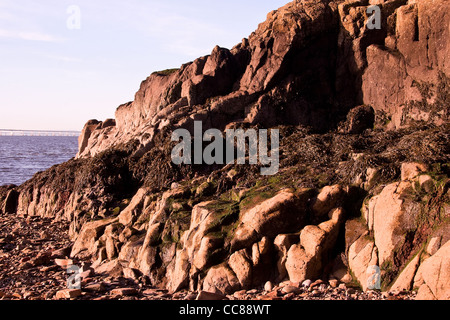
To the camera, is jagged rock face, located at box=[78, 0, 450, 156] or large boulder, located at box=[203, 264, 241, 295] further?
jagged rock face, located at box=[78, 0, 450, 156]

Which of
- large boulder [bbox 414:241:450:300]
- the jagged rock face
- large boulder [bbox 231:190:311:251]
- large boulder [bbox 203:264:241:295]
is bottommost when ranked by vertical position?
large boulder [bbox 203:264:241:295]

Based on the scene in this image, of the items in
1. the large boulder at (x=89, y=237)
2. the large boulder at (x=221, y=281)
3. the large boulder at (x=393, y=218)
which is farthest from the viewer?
the large boulder at (x=89, y=237)

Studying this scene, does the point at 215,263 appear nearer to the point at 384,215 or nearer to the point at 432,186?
the point at 384,215

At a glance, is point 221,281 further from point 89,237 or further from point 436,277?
point 89,237

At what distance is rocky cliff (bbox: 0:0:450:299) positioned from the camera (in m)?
10.7

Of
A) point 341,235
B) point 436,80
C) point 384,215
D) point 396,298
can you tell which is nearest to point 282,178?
point 341,235

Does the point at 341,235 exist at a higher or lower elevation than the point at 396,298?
higher

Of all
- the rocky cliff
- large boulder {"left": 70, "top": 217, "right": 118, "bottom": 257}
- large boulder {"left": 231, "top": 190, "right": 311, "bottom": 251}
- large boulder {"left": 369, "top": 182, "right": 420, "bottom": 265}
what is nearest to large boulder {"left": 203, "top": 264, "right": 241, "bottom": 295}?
the rocky cliff

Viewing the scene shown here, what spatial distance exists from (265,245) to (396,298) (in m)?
3.37

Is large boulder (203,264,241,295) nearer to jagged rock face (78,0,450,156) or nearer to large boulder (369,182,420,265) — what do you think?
large boulder (369,182,420,265)

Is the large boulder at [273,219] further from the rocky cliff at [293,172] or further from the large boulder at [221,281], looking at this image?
the large boulder at [221,281]

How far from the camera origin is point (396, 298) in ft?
29.7

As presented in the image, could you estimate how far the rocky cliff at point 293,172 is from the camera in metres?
10.7

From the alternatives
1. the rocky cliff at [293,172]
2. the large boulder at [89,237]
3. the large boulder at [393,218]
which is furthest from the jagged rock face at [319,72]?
the large boulder at [393,218]
